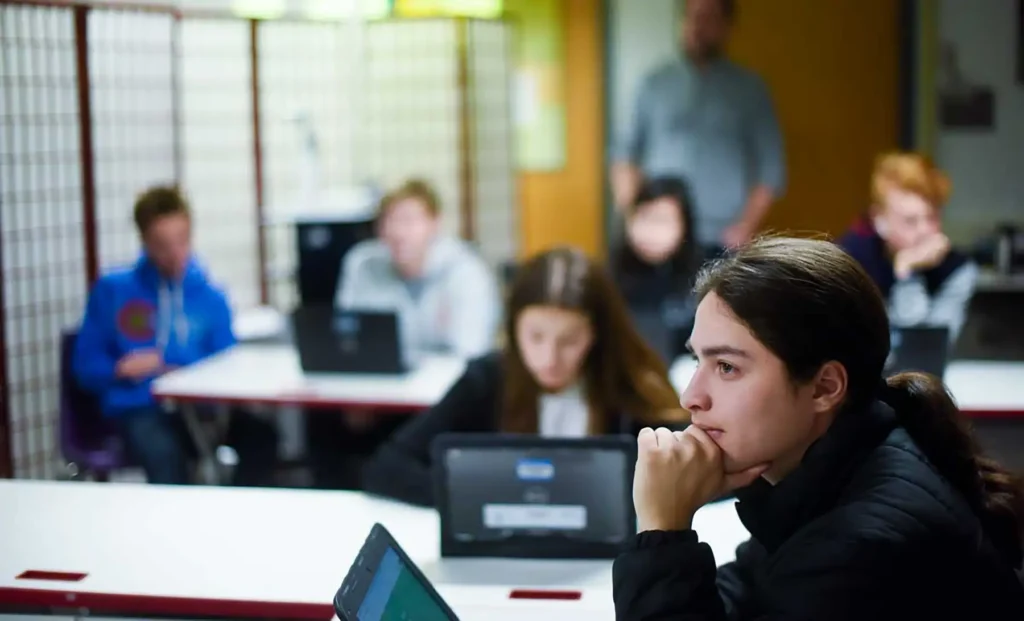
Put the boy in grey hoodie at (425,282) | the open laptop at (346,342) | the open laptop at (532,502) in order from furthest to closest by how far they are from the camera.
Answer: the boy in grey hoodie at (425,282)
the open laptop at (346,342)
the open laptop at (532,502)

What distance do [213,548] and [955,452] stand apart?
57.8 inches

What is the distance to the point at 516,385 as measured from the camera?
10.3 feet

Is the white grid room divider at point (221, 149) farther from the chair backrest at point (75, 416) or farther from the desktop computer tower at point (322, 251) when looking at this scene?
the chair backrest at point (75, 416)

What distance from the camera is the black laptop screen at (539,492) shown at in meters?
2.49

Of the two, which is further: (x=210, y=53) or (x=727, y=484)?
(x=210, y=53)

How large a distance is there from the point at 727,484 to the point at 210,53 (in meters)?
4.64

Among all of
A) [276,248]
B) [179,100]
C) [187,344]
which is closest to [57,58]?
[179,100]

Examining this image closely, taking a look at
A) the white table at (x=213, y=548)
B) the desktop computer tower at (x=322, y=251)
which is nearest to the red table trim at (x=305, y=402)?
the white table at (x=213, y=548)

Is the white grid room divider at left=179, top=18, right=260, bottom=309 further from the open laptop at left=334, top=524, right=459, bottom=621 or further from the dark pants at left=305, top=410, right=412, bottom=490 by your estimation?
the open laptop at left=334, top=524, right=459, bottom=621

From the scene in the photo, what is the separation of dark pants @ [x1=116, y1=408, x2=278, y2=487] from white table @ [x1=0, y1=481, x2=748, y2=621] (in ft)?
4.63

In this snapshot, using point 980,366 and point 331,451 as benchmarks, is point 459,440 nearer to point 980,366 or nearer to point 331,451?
point 331,451

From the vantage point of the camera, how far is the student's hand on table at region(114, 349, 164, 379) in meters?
4.46

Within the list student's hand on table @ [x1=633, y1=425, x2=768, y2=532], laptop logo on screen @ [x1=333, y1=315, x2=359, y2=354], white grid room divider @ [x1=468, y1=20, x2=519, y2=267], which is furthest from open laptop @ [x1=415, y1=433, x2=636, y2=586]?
white grid room divider @ [x1=468, y1=20, x2=519, y2=267]

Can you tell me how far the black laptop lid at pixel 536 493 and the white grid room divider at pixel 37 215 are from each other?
104 inches
